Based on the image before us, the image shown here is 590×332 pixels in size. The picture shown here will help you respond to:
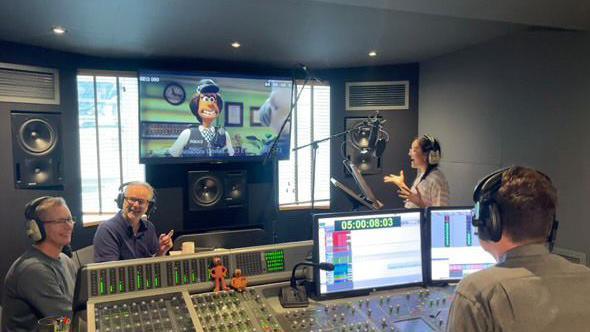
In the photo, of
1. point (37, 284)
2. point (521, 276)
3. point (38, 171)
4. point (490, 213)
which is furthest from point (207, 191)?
point (521, 276)

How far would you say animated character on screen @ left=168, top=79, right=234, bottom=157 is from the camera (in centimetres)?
422

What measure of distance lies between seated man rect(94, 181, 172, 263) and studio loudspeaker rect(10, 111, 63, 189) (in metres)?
1.63

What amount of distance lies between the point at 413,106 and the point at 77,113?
3.52 metres

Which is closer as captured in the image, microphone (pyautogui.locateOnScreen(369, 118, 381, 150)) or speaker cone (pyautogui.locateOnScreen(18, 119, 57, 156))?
microphone (pyautogui.locateOnScreen(369, 118, 381, 150))

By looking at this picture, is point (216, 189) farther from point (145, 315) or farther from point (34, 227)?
point (145, 315)

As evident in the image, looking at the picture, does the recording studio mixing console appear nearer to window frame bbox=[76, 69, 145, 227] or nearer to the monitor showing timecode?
the monitor showing timecode

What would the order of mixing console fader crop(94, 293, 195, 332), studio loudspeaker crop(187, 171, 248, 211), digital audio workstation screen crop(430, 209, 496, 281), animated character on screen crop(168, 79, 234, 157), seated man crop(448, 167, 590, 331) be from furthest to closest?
studio loudspeaker crop(187, 171, 248, 211) → animated character on screen crop(168, 79, 234, 157) → digital audio workstation screen crop(430, 209, 496, 281) → mixing console fader crop(94, 293, 195, 332) → seated man crop(448, 167, 590, 331)

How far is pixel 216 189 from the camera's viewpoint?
4453 mm

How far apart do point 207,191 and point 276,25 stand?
1.96 metres

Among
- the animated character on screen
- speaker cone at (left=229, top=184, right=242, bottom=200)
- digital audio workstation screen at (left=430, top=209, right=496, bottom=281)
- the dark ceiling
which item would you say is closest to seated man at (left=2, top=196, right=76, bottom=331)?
the dark ceiling

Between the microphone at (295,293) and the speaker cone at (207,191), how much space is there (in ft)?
9.50

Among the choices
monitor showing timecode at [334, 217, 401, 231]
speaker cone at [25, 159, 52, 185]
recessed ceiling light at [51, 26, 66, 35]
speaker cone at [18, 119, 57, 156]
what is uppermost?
recessed ceiling light at [51, 26, 66, 35]

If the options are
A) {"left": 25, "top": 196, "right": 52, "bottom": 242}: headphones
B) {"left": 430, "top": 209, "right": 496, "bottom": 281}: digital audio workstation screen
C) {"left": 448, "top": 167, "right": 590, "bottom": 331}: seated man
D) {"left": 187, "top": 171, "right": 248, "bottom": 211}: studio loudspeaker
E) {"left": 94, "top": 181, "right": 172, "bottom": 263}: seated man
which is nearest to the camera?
{"left": 448, "top": 167, "right": 590, "bottom": 331}: seated man

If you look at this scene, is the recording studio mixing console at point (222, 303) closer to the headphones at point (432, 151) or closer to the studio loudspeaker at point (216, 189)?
the headphones at point (432, 151)
